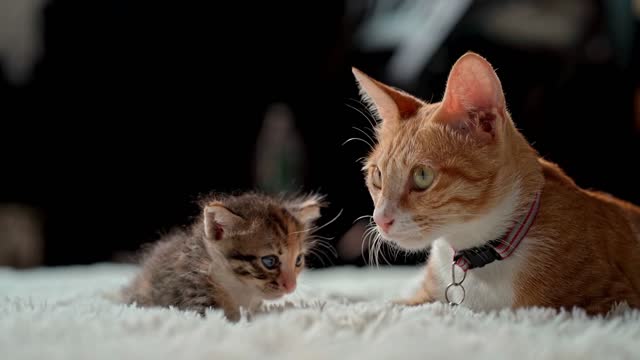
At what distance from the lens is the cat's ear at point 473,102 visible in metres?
1.07

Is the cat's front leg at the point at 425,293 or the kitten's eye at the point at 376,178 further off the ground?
the kitten's eye at the point at 376,178

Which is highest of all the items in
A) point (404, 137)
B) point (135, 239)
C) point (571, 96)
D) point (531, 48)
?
point (531, 48)

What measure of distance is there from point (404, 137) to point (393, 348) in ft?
1.67

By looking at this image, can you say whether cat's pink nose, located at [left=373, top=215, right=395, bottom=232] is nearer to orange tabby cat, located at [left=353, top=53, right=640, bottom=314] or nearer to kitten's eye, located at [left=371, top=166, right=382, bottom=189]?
orange tabby cat, located at [left=353, top=53, right=640, bottom=314]

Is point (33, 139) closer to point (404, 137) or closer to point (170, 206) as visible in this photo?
point (170, 206)

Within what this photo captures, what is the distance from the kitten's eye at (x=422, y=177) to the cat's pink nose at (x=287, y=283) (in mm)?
344

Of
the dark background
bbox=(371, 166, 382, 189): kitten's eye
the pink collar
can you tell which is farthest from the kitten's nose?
the dark background

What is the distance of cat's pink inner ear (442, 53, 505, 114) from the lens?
1.05 metres

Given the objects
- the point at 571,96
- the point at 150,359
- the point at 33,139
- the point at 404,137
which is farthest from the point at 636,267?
the point at 33,139

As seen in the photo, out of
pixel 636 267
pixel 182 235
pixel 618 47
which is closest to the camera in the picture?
pixel 636 267

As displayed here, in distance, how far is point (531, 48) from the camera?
249 centimetres

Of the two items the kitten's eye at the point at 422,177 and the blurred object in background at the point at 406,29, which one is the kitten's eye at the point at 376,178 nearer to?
the kitten's eye at the point at 422,177

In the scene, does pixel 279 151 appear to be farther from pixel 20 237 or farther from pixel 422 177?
pixel 422 177

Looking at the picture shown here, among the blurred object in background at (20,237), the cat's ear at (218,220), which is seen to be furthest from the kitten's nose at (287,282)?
the blurred object in background at (20,237)
